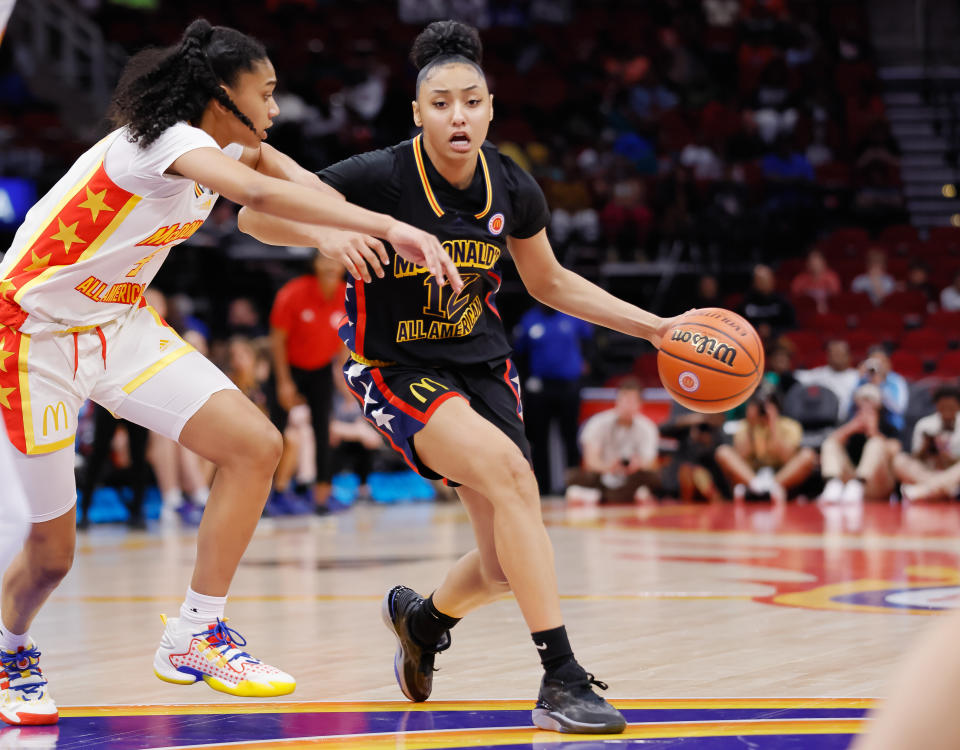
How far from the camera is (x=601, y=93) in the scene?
19094 millimetres

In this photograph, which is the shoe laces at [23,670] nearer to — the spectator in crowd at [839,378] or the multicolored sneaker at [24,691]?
the multicolored sneaker at [24,691]

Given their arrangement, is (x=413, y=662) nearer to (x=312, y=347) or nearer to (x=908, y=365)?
(x=312, y=347)

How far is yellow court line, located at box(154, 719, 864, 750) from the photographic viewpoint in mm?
3279

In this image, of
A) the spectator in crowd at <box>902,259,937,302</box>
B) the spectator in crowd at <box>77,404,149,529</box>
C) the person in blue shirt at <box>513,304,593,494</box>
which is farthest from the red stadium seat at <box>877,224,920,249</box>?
the spectator in crowd at <box>77,404,149,529</box>

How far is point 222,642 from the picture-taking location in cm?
395

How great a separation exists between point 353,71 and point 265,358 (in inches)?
327

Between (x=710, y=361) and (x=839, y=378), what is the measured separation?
9.43 metres

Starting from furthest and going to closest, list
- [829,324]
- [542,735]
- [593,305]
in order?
[829,324], [593,305], [542,735]

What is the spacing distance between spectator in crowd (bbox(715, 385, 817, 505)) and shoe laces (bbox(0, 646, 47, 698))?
948 cm

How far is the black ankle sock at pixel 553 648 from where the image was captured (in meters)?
3.52

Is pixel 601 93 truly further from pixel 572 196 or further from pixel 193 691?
pixel 193 691

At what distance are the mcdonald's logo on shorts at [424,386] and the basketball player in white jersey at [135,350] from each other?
462 mm

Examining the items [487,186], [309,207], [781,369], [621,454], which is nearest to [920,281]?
[781,369]

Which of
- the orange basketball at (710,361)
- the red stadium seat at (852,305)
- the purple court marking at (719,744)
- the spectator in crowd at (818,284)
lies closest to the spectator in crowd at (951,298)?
the red stadium seat at (852,305)
